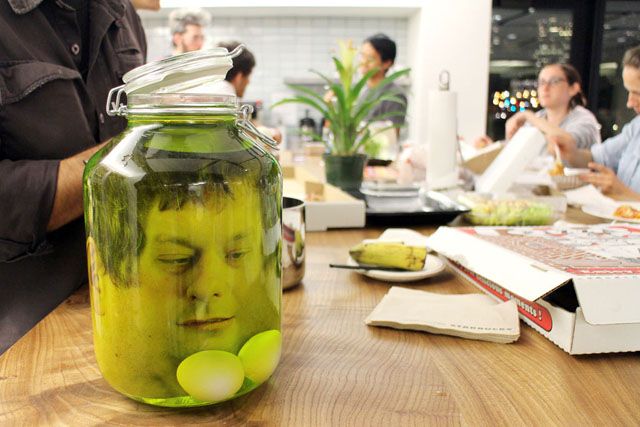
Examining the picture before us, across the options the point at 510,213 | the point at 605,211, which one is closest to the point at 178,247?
the point at 510,213

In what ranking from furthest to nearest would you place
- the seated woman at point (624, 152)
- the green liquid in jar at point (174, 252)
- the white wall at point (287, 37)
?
the white wall at point (287, 37)
the seated woman at point (624, 152)
the green liquid in jar at point (174, 252)

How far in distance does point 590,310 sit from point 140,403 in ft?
1.36

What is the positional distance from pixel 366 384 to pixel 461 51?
4420mm

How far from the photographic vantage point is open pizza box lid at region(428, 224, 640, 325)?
21.2 inches

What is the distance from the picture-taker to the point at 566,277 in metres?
0.55

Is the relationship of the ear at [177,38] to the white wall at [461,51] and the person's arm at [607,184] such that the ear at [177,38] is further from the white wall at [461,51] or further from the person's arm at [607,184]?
the person's arm at [607,184]

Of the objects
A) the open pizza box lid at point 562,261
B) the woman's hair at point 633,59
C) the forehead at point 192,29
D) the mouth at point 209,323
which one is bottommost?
the open pizza box lid at point 562,261

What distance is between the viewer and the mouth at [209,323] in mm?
429

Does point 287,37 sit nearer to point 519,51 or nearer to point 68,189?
point 519,51

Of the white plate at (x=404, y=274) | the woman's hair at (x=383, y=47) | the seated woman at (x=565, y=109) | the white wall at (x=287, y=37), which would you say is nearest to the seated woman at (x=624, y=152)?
the seated woman at (x=565, y=109)

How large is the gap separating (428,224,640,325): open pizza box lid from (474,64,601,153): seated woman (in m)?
2.93

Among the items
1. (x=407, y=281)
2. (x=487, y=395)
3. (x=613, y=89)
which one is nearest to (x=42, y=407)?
(x=487, y=395)

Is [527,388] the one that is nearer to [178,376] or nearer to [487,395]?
[487,395]

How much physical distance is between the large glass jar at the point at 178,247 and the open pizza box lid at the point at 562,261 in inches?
11.9
